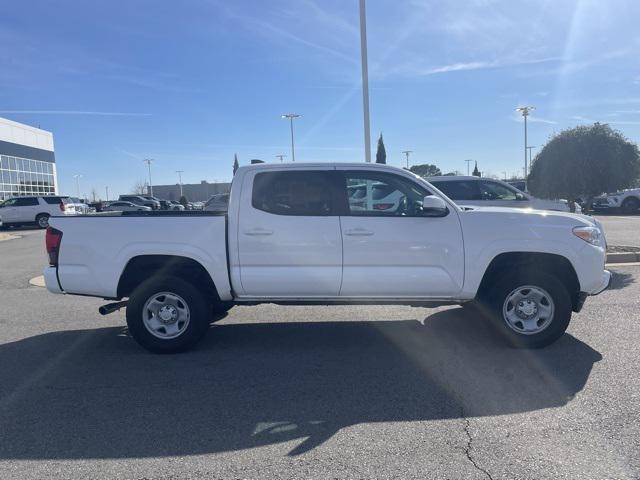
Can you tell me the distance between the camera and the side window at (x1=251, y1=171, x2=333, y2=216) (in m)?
5.52

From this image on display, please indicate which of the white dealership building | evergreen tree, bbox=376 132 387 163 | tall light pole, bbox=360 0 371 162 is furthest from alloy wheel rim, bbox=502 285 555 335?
the white dealership building

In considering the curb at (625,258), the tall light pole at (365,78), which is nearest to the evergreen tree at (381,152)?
the tall light pole at (365,78)

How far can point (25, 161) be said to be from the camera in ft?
173

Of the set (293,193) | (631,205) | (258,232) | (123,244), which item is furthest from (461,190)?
(631,205)

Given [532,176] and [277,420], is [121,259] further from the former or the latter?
[532,176]

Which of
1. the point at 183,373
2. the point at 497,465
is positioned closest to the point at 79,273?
the point at 183,373

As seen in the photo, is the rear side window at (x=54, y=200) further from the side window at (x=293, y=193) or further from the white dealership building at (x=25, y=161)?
the side window at (x=293, y=193)

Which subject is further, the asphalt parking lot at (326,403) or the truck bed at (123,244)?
the truck bed at (123,244)

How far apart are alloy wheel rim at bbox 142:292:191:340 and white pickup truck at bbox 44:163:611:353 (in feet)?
0.04

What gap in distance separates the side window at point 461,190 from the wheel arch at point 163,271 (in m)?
8.26

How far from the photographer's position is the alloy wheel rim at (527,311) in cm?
553

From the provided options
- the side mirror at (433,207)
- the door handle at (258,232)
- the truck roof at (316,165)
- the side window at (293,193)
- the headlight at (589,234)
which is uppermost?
the truck roof at (316,165)

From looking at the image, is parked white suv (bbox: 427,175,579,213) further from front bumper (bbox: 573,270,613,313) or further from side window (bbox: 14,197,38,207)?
side window (bbox: 14,197,38,207)

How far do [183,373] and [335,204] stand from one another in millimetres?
2308
